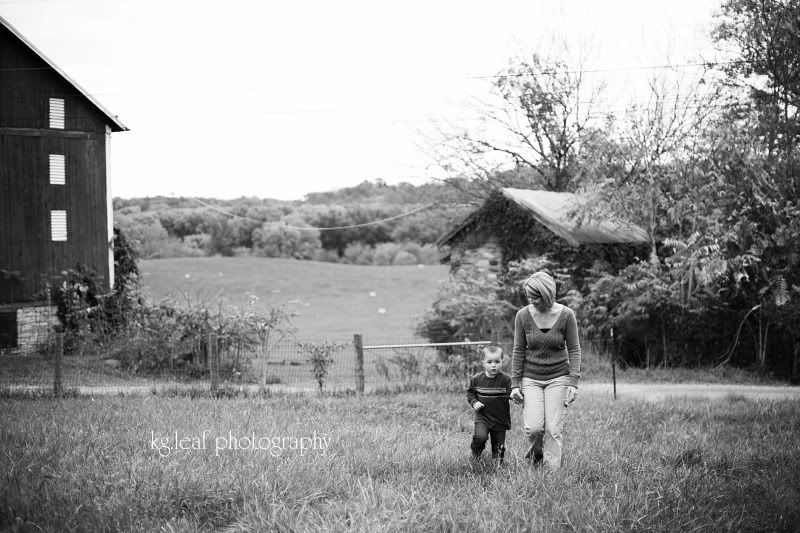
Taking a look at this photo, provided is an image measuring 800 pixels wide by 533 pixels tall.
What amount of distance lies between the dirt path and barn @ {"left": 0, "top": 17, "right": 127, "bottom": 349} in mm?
16562

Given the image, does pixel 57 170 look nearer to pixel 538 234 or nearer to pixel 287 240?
pixel 538 234

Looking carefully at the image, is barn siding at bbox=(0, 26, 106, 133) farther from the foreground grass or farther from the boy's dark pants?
the boy's dark pants

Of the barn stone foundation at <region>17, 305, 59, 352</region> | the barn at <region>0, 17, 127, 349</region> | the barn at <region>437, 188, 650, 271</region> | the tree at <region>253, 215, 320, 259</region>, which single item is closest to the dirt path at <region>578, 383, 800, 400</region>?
the barn at <region>437, 188, 650, 271</region>

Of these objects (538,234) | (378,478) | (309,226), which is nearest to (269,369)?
(378,478)

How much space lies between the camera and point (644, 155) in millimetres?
20250

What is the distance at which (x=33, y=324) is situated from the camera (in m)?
23.0

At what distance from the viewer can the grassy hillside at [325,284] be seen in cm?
4103

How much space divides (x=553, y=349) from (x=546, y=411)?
0.58m

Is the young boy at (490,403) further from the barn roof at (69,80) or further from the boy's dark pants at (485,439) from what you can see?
the barn roof at (69,80)

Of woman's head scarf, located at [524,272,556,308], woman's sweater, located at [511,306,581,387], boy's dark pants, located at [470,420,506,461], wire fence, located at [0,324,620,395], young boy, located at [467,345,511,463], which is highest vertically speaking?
woman's head scarf, located at [524,272,556,308]

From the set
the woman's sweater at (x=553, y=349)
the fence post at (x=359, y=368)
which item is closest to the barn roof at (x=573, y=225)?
the fence post at (x=359, y=368)

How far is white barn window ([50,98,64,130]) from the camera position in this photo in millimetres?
24375

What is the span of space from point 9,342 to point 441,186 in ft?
69.7

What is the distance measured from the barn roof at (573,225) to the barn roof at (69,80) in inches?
507
